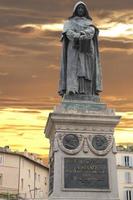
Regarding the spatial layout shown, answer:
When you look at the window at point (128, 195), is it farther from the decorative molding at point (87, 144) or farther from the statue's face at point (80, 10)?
the decorative molding at point (87, 144)

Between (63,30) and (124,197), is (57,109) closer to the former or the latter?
(63,30)

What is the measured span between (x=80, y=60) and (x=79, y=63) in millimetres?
144

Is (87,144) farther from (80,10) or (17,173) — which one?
(17,173)

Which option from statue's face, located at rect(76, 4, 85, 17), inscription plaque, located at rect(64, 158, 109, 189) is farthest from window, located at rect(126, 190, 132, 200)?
inscription plaque, located at rect(64, 158, 109, 189)

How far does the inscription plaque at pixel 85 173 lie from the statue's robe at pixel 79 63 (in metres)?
3.33

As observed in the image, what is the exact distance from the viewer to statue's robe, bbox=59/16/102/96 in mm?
21578

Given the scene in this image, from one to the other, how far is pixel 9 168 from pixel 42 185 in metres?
17.0

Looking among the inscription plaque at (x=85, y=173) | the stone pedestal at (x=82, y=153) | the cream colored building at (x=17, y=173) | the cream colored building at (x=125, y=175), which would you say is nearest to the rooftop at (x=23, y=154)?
the cream colored building at (x=17, y=173)

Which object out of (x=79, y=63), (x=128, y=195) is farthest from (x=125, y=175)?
(x=79, y=63)

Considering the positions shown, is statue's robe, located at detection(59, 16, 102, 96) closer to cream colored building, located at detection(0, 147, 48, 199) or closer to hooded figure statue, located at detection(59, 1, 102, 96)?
hooded figure statue, located at detection(59, 1, 102, 96)

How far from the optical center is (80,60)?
2181cm

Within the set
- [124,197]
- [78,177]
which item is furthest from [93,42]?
[124,197]

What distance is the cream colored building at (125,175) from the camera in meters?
88.9

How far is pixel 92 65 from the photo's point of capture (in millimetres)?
22031
